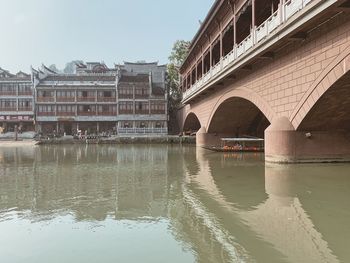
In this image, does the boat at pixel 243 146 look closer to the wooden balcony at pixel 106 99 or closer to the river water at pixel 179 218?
the river water at pixel 179 218

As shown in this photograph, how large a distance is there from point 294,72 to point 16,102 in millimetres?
64272

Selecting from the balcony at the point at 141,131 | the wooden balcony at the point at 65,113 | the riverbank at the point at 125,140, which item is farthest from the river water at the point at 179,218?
the wooden balcony at the point at 65,113

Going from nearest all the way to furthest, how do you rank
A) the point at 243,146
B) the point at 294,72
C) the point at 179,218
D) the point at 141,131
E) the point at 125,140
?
the point at 179,218 → the point at 294,72 → the point at 243,146 → the point at 125,140 → the point at 141,131

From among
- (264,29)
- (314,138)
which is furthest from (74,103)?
(314,138)

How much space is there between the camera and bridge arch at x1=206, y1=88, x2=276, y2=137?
97.0ft

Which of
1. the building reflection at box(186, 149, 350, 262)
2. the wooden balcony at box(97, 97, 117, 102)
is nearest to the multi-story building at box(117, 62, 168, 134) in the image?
the wooden balcony at box(97, 97, 117, 102)

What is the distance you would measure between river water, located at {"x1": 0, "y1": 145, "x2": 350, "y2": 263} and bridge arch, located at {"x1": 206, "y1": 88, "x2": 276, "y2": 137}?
11277 mm

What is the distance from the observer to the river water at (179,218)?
744 cm

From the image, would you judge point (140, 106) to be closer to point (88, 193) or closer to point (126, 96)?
point (126, 96)

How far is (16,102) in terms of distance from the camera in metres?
72.7

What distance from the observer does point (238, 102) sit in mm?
33125

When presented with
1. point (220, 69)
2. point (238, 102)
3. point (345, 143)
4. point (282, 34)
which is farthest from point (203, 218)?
point (238, 102)

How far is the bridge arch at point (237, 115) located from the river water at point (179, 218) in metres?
11.3

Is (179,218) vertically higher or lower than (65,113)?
lower
